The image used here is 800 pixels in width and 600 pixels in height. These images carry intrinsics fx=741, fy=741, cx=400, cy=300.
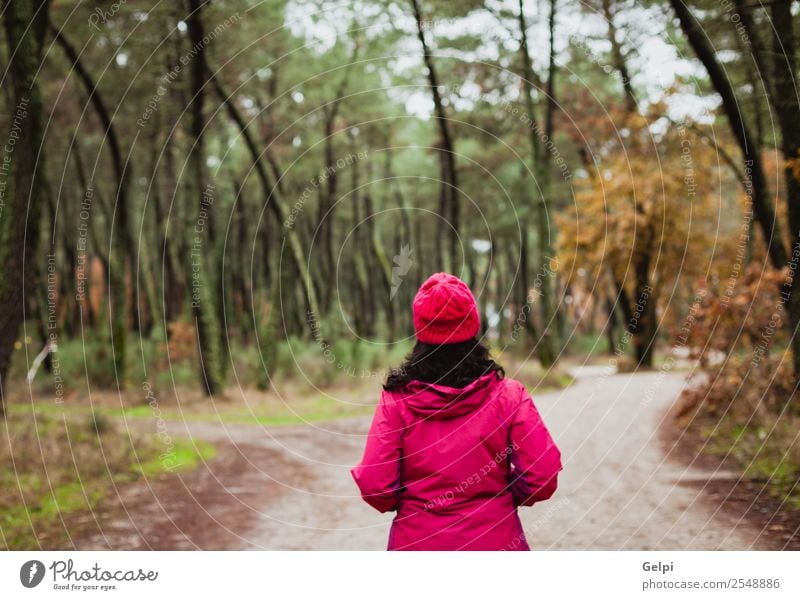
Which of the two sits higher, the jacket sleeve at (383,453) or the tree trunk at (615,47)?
the tree trunk at (615,47)

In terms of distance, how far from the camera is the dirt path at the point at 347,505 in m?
5.72

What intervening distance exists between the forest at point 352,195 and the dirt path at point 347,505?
0.45 m

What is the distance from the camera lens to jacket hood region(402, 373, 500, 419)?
115 inches

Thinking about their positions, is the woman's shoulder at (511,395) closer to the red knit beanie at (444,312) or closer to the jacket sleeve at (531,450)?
the jacket sleeve at (531,450)

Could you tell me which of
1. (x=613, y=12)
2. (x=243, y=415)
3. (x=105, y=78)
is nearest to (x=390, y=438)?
(x=613, y=12)

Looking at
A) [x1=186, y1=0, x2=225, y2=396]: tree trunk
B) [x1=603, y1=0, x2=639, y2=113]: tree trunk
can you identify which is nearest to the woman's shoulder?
[x1=603, y1=0, x2=639, y2=113]: tree trunk

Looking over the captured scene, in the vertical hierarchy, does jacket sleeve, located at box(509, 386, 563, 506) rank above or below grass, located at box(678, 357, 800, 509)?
above

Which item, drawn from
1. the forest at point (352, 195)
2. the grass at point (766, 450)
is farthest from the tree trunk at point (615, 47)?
the grass at point (766, 450)

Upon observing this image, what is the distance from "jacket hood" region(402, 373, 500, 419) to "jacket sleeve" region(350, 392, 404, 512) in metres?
0.08

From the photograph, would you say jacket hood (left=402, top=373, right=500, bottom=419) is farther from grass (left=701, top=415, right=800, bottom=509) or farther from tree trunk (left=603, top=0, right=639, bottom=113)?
tree trunk (left=603, top=0, right=639, bottom=113)

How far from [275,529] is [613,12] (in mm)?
8851

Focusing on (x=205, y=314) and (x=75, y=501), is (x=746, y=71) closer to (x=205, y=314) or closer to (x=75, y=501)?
(x=75, y=501)

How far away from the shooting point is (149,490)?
25.0ft

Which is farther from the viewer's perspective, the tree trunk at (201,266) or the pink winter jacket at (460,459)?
the tree trunk at (201,266)
